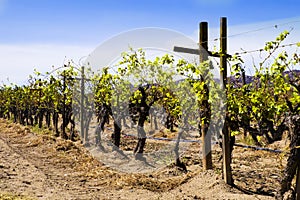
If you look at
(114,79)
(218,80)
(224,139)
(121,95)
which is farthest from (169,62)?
(121,95)

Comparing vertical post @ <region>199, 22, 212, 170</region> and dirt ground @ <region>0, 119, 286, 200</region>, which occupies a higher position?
vertical post @ <region>199, 22, 212, 170</region>

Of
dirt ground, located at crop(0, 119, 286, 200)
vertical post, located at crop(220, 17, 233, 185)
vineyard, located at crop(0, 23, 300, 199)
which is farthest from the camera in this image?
dirt ground, located at crop(0, 119, 286, 200)

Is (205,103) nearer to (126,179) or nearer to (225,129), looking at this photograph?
(225,129)

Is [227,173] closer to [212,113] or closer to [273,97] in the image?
[212,113]

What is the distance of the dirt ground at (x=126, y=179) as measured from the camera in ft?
22.9

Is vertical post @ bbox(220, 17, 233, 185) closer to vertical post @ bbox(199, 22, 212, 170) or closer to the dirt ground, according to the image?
the dirt ground

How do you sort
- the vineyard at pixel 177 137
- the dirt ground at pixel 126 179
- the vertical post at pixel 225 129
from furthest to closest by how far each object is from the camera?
the dirt ground at pixel 126 179 → the vertical post at pixel 225 129 → the vineyard at pixel 177 137

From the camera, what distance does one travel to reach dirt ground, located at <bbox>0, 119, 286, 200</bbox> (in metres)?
6.97

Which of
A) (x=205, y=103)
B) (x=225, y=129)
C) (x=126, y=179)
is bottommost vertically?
(x=126, y=179)

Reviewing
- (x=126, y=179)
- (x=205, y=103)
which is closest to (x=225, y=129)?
(x=205, y=103)

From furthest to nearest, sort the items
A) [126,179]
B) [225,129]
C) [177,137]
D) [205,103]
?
[177,137] → [126,179] → [205,103] → [225,129]

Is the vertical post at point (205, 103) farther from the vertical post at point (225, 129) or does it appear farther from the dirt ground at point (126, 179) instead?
the vertical post at point (225, 129)

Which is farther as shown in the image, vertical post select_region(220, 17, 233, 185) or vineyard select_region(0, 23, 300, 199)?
vertical post select_region(220, 17, 233, 185)

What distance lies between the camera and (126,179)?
8.30 meters
